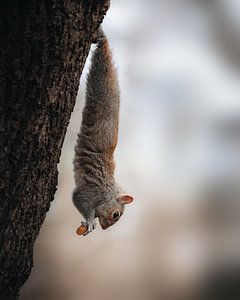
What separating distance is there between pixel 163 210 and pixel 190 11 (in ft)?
4.57

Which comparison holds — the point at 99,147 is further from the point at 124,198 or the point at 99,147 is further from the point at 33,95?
the point at 33,95

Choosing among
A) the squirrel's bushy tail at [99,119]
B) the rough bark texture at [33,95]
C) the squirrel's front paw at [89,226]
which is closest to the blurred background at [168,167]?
the squirrel's bushy tail at [99,119]

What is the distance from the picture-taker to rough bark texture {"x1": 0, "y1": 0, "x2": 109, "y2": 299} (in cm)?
139

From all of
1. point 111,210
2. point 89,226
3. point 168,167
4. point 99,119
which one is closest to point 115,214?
point 111,210

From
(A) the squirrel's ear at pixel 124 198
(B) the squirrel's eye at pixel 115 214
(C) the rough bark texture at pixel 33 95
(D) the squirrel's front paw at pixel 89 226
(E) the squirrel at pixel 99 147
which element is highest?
(E) the squirrel at pixel 99 147

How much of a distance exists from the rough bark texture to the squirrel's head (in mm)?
946

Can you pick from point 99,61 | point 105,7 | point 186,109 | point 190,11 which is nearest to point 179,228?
point 186,109

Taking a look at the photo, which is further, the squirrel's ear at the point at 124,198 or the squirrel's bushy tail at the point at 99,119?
the squirrel's ear at the point at 124,198

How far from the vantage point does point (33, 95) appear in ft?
4.87

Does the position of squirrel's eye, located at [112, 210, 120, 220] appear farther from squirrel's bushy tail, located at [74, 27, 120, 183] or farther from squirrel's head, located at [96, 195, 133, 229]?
squirrel's bushy tail, located at [74, 27, 120, 183]

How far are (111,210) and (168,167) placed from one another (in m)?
1.41

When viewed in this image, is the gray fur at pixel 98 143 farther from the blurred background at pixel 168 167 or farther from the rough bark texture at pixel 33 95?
the blurred background at pixel 168 167

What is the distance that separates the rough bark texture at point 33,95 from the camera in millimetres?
1393

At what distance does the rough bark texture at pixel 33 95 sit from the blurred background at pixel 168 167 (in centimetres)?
228
